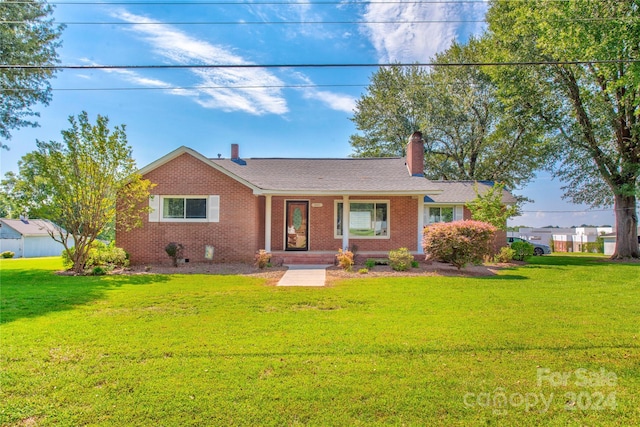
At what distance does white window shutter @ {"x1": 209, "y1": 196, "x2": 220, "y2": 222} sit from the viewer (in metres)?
12.8

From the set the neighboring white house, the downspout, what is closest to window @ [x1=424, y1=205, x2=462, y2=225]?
the downspout

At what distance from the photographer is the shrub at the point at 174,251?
11938 millimetres

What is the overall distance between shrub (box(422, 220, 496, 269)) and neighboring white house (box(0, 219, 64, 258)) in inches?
1448

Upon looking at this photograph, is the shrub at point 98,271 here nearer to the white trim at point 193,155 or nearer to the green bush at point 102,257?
the green bush at point 102,257

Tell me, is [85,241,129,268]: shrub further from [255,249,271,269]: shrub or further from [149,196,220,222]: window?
[255,249,271,269]: shrub

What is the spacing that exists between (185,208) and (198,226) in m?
0.88

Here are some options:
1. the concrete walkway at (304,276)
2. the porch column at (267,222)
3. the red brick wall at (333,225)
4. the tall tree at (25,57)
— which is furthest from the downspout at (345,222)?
the tall tree at (25,57)

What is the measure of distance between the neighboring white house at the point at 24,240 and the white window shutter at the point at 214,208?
2931 centimetres

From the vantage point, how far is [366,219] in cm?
1443

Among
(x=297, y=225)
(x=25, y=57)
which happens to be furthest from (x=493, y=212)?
(x=25, y=57)

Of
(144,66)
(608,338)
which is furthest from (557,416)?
(144,66)

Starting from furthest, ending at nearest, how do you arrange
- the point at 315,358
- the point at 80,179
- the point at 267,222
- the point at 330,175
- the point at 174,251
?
1. the point at 330,175
2. the point at 267,222
3. the point at 174,251
4. the point at 80,179
5. the point at 315,358

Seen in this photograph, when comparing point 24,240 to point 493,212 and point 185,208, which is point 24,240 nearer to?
point 185,208

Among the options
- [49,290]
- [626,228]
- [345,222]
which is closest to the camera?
[49,290]
